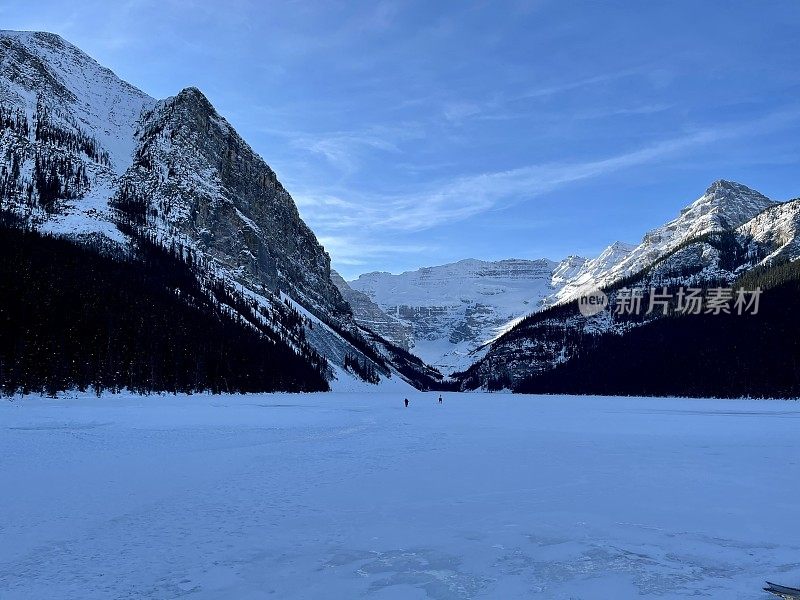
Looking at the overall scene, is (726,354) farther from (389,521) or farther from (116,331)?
(389,521)

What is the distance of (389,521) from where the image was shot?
44.1 feet

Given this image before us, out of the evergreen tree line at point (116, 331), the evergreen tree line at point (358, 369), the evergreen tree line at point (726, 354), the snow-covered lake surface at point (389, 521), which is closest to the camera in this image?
the snow-covered lake surface at point (389, 521)

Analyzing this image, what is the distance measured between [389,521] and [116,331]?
80963 millimetres

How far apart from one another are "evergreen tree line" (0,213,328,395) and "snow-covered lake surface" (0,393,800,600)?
155ft

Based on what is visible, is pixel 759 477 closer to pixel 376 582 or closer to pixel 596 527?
pixel 596 527

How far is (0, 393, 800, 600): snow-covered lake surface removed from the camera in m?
9.34

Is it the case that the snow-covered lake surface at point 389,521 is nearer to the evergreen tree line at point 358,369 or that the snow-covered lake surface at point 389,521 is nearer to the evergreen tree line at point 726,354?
the evergreen tree line at point 726,354

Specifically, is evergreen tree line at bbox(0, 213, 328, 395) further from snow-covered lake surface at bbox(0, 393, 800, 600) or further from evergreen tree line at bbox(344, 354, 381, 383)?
evergreen tree line at bbox(344, 354, 381, 383)

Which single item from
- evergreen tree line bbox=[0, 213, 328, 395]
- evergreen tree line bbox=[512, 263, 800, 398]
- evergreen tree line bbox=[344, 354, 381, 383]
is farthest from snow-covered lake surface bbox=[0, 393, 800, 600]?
evergreen tree line bbox=[344, 354, 381, 383]

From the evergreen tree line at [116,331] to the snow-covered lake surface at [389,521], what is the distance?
47.4 meters

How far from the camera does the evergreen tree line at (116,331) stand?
67.6 meters

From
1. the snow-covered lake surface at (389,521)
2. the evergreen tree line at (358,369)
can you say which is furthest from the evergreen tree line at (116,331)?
the evergreen tree line at (358,369)

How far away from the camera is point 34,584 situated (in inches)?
352

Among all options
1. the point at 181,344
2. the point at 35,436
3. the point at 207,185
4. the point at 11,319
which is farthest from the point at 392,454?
the point at 207,185
